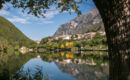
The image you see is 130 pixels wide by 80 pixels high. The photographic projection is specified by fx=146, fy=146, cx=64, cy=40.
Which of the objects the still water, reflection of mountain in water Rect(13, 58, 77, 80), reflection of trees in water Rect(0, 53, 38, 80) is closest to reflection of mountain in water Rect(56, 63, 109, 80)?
the still water

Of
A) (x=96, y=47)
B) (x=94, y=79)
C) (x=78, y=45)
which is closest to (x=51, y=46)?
(x=78, y=45)

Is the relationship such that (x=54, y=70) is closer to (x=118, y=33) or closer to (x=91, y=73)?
(x=91, y=73)

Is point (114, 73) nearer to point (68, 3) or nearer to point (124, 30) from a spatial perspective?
point (124, 30)

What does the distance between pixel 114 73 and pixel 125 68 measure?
0.21m

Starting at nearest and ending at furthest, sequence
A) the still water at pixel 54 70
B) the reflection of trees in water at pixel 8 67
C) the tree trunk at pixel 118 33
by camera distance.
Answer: the tree trunk at pixel 118 33 → the still water at pixel 54 70 → the reflection of trees in water at pixel 8 67

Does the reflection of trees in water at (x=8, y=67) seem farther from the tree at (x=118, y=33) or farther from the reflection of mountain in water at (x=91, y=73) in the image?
the tree at (x=118, y=33)

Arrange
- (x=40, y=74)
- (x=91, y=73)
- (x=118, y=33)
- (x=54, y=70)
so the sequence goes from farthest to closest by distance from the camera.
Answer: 1. (x=54, y=70)
2. (x=91, y=73)
3. (x=40, y=74)
4. (x=118, y=33)

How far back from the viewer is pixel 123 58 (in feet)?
6.55

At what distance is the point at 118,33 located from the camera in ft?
6.70

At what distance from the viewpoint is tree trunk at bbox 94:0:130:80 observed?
1977 millimetres

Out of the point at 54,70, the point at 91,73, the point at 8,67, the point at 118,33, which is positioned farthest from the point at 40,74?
the point at 8,67

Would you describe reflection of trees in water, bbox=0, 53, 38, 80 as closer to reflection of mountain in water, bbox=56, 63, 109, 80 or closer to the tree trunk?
reflection of mountain in water, bbox=56, 63, 109, 80

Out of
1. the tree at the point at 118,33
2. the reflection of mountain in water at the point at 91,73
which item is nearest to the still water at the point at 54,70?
the reflection of mountain in water at the point at 91,73

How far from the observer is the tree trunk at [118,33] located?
6.48 ft
